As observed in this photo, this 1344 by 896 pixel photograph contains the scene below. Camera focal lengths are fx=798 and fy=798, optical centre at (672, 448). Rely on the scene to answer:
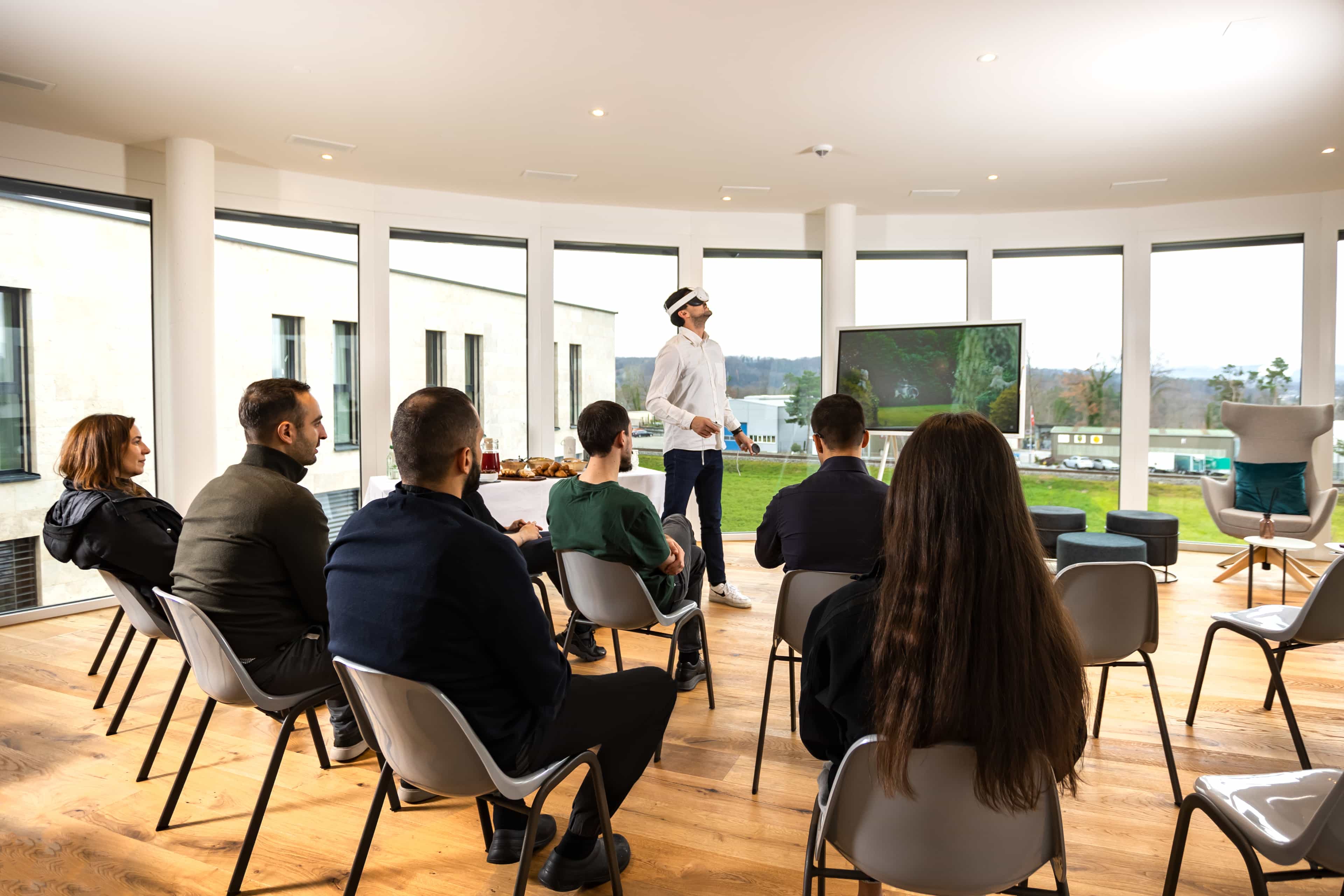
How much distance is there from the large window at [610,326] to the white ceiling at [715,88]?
102 cm

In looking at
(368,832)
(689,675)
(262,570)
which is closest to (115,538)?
(262,570)

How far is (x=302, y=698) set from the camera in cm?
216

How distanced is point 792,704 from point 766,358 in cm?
460

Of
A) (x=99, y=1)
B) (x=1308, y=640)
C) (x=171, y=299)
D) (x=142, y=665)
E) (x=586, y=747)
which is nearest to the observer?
(x=586, y=747)

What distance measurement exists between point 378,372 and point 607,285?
2.05 metres

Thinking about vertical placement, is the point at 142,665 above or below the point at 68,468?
below

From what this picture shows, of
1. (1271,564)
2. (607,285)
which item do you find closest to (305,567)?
(607,285)

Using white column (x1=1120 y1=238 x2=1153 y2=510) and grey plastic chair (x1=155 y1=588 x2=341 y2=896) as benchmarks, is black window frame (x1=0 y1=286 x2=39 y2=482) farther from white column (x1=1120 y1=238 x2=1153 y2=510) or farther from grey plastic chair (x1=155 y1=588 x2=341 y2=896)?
white column (x1=1120 y1=238 x2=1153 y2=510)

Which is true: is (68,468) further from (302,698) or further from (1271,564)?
(1271,564)

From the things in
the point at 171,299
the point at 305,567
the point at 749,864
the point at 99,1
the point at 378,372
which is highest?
the point at 99,1

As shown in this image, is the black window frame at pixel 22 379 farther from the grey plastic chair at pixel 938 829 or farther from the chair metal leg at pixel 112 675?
the grey plastic chair at pixel 938 829

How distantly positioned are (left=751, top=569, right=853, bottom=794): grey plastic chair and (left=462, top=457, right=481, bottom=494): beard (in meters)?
0.94

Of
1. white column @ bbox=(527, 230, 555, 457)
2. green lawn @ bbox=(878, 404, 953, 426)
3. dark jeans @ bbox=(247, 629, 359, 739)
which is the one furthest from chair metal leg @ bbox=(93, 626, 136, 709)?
green lawn @ bbox=(878, 404, 953, 426)

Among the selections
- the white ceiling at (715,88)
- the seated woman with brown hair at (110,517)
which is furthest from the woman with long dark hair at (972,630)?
the white ceiling at (715,88)
